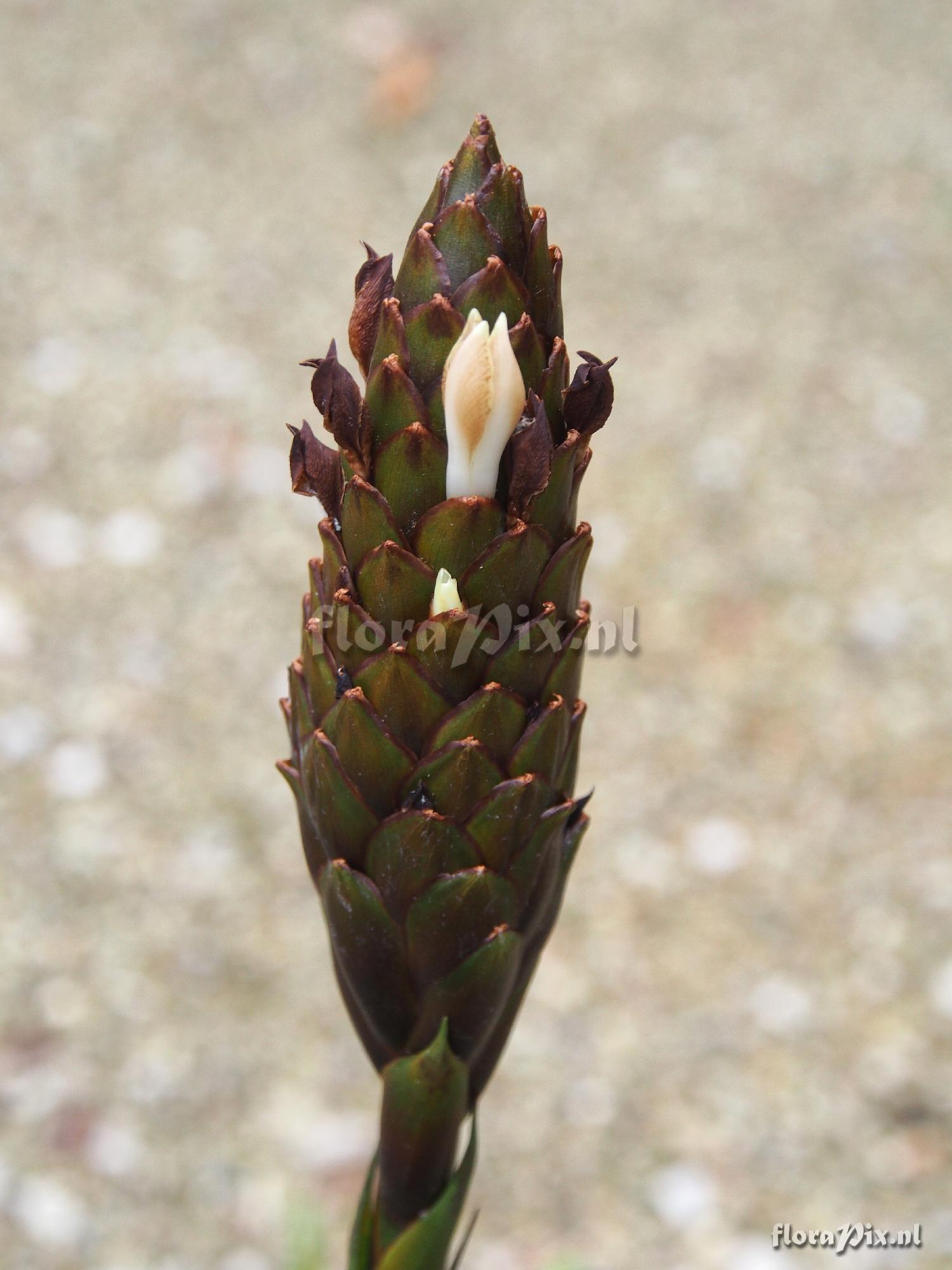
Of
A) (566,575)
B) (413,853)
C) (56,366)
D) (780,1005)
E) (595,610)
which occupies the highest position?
(56,366)

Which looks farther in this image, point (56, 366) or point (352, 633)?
point (56, 366)

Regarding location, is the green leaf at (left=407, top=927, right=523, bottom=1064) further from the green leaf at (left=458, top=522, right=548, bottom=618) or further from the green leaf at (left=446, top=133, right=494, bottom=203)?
the green leaf at (left=446, top=133, right=494, bottom=203)

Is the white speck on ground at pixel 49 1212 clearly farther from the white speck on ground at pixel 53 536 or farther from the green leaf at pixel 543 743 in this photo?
the green leaf at pixel 543 743

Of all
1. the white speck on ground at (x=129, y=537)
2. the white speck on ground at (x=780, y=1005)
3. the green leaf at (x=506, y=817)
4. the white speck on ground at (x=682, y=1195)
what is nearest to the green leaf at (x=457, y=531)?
the green leaf at (x=506, y=817)

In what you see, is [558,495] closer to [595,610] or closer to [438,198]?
[438,198]

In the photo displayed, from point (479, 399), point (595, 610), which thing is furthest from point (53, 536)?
point (479, 399)
